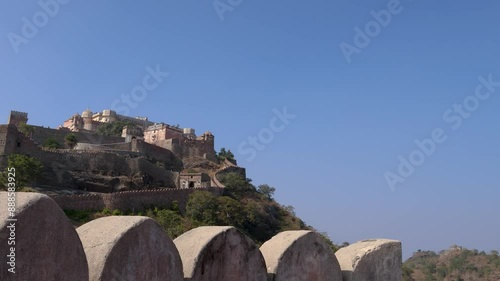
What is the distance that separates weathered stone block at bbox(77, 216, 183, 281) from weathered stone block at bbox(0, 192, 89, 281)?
0.15m

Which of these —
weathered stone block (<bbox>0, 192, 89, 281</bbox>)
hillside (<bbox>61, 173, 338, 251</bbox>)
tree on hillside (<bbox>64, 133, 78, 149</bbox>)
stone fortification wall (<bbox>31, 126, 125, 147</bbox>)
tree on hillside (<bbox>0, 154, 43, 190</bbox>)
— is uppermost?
stone fortification wall (<bbox>31, 126, 125, 147</bbox>)

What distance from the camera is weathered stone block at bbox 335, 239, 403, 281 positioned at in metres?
4.56

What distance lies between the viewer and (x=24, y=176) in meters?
31.9

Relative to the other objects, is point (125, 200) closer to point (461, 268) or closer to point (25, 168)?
point (25, 168)

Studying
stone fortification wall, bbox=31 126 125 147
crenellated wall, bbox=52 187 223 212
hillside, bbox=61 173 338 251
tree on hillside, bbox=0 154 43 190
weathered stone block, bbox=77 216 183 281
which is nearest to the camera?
weathered stone block, bbox=77 216 183 281

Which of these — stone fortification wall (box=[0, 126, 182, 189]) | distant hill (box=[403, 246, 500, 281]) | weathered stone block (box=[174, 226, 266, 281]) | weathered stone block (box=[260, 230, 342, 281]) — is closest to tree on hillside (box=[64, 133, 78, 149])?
stone fortification wall (box=[0, 126, 182, 189])

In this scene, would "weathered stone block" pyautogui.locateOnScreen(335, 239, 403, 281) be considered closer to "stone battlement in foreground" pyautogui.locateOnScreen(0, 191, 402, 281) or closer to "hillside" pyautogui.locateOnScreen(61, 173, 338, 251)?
"stone battlement in foreground" pyautogui.locateOnScreen(0, 191, 402, 281)

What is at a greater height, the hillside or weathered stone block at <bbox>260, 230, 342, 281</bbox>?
the hillside

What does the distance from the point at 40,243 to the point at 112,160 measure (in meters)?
40.5

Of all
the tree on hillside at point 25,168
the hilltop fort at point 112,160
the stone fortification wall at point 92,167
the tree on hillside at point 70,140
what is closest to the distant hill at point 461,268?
the hilltop fort at point 112,160

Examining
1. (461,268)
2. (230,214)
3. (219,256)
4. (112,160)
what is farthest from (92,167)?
(461,268)

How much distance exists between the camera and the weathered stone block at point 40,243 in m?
2.21

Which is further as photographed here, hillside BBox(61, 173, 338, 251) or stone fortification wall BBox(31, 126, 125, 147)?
stone fortification wall BBox(31, 126, 125, 147)

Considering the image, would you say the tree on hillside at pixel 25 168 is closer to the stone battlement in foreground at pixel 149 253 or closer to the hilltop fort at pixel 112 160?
the hilltop fort at pixel 112 160
